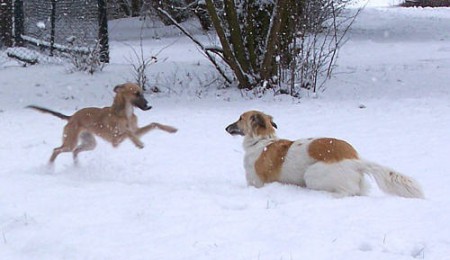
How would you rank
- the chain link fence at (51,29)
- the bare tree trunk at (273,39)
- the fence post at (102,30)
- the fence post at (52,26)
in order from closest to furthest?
1. the bare tree trunk at (273,39)
2. the fence post at (102,30)
3. the chain link fence at (51,29)
4. the fence post at (52,26)

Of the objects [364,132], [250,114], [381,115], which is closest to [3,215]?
[250,114]

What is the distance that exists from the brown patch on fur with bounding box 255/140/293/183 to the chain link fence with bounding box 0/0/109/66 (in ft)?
31.3

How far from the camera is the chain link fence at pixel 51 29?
51.8 ft

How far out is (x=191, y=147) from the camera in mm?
8883

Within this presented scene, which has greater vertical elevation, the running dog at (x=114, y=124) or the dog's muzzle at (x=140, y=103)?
the dog's muzzle at (x=140, y=103)

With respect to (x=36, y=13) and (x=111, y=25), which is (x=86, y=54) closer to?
(x=36, y=13)

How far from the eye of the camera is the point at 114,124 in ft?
24.3

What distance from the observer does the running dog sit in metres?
7.41

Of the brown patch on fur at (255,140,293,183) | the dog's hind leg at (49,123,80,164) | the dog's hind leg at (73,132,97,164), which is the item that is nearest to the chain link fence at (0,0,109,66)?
the dog's hind leg at (73,132,97,164)

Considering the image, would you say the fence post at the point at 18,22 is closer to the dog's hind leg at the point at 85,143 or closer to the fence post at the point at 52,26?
the fence post at the point at 52,26

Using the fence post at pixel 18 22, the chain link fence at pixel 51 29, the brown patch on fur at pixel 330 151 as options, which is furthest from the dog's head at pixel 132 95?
the fence post at pixel 18 22

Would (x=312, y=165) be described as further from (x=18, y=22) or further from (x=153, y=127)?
(x=18, y=22)

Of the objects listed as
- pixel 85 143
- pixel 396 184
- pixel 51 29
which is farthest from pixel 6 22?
pixel 396 184

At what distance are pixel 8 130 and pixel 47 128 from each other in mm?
576
